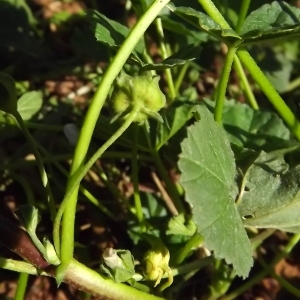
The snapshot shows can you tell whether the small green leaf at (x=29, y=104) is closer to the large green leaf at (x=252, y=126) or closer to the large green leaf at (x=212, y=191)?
the large green leaf at (x=252, y=126)

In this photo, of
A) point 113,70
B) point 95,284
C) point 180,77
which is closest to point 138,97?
point 113,70

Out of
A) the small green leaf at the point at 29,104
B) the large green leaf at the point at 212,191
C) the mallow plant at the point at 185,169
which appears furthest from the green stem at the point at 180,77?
the large green leaf at the point at 212,191

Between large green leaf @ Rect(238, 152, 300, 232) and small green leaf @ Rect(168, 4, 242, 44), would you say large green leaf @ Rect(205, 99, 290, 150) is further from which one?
small green leaf @ Rect(168, 4, 242, 44)

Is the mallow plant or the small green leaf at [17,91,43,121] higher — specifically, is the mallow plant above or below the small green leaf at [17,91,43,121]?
above

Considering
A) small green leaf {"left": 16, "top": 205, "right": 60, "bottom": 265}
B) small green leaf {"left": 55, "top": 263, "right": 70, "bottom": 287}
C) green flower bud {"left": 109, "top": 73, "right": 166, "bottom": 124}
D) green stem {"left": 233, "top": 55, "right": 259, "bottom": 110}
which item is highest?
green flower bud {"left": 109, "top": 73, "right": 166, "bottom": 124}

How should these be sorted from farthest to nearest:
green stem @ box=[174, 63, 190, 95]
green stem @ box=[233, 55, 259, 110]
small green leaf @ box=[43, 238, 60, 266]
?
green stem @ box=[174, 63, 190, 95], green stem @ box=[233, 55, 259, 110], small green leaf @ box=[43, 238, 60, 266]

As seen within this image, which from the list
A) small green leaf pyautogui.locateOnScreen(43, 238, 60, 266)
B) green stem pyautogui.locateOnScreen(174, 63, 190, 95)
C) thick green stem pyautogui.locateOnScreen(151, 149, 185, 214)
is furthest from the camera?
green stem pyautogui.locateOnScreen(174, 63, 190, 95)

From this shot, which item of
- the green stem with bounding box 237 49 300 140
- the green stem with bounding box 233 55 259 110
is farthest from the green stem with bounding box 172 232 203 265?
the green stem with bounding box 233 55 259 110
